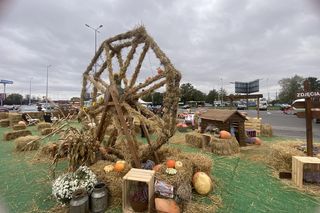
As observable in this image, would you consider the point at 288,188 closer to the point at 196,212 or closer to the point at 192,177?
the point at 192,177

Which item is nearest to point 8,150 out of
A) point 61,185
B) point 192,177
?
point 61,185

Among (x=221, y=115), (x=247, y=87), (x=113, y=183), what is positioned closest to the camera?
(x=113, y=183)

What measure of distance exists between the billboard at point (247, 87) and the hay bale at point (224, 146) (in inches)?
2032

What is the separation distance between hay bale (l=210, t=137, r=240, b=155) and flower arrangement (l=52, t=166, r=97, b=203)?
4628 mm

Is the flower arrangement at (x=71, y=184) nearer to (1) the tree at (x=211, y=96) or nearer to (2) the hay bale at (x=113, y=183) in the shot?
(2) the hay bale at (x=113, y=183)

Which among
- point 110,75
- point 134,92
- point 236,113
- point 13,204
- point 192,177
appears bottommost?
point 13,204

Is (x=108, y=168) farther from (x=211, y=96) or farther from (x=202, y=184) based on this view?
(x=211, y=96)

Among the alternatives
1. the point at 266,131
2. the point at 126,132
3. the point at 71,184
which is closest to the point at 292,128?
the point at 266,131

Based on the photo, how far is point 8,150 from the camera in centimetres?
754

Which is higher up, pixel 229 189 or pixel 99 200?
pixel 99 200

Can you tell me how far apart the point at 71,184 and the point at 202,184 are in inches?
98.1

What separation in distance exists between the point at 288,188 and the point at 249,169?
3.94ft

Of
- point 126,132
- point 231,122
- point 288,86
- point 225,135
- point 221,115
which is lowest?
point 225,135

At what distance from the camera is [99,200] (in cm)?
330
